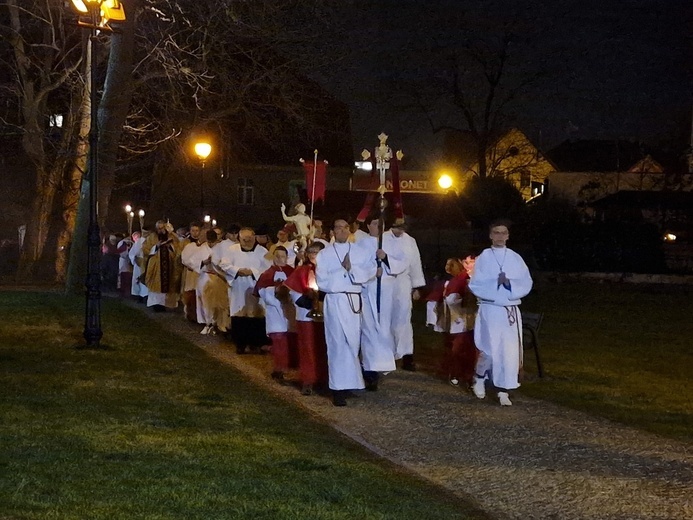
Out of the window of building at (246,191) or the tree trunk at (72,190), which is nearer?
the tree trunk at (72,190)

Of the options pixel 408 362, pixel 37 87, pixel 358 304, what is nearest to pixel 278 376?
pixel 358 304

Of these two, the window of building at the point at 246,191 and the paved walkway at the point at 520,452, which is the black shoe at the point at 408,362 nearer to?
the paved walkway at the point at 520,452

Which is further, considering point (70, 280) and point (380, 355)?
point (70, 280)

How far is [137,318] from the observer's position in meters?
18.6

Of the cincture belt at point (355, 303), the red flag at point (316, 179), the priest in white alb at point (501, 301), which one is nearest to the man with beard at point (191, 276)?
the red flag at point (316, 179)

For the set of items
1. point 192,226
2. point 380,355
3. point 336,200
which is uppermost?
point 336,200

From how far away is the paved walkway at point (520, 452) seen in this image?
7.19m

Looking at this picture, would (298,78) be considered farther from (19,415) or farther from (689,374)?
(19,415)

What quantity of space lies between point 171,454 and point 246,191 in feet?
156

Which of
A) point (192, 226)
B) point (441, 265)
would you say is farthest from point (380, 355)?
point (441, 265)

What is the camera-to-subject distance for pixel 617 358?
15.8 m

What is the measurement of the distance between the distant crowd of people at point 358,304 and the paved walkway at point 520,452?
0.39 m

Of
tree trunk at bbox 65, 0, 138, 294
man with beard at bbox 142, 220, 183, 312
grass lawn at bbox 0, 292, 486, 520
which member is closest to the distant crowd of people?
grass lawn at bbox 0, 292, 486, 520

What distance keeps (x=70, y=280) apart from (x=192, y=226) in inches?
188
